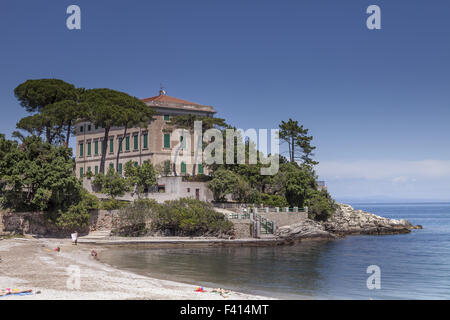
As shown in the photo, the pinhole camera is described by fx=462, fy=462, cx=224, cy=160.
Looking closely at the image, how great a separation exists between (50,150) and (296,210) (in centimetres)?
2308

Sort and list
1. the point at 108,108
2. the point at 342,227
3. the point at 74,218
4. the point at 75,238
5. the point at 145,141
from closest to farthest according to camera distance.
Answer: the point at 75,238 → the point at 74,218 → the point at 108,108 → the point at 145,141 → the point at 342,227

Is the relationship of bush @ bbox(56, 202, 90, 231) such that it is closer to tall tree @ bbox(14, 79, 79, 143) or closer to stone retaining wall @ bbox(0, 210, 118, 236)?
stone retaining wall @ bbox(0, 210, 118, 236)

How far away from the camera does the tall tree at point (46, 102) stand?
42562mm

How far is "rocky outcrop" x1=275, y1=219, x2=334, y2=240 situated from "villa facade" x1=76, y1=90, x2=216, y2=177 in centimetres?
1338

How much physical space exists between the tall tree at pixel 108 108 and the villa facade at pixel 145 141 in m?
2.67

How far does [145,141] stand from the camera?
5141 centimetres

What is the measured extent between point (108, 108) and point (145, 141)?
8222 mm

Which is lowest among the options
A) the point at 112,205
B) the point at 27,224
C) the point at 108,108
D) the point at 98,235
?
the point at 98,235

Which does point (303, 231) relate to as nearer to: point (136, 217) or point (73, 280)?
point (136, 217)

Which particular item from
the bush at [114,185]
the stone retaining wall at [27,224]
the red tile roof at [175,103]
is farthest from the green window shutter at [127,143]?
the stone retaining wall at [27,224]

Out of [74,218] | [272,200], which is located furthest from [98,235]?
[272,200]

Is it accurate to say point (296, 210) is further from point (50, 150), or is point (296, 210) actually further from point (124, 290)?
point (124, 290)

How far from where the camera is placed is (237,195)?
4569cm
